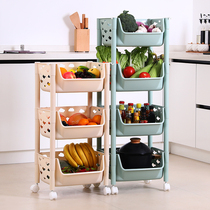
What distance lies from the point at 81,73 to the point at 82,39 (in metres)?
1.49

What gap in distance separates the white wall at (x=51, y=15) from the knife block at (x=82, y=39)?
114 mm

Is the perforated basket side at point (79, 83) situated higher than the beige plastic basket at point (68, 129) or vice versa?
the perforated basket side at point (79, 83)

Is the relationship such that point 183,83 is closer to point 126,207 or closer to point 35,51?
point 35,51

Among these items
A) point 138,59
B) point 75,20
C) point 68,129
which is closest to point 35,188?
point 68,129

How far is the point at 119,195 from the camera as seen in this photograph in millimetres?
3057

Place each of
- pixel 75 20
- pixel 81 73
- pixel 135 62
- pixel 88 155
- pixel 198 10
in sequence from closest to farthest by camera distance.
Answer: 1. pixel 81 73
2. pixel 88 155
3. pixel 135 62
4. pixel 75 20
5. pixel 198 10

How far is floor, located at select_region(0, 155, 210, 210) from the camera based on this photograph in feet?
9.29

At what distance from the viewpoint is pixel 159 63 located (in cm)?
314

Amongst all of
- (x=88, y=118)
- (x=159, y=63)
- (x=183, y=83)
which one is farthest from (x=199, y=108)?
(x=88, y=118)

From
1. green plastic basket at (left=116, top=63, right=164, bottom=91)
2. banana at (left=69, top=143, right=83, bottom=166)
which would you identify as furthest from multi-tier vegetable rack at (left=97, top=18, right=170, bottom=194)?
banana at (left=69, top=143, right=83, bottom=166)

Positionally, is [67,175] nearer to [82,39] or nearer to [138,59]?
[138,59]

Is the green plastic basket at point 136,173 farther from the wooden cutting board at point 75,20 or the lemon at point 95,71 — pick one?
the wooden cutting board at point 75,20

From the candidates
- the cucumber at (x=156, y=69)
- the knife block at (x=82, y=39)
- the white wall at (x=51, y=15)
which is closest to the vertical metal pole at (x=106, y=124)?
the cucumber at (x=156, y=69)

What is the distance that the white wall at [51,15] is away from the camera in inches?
168
